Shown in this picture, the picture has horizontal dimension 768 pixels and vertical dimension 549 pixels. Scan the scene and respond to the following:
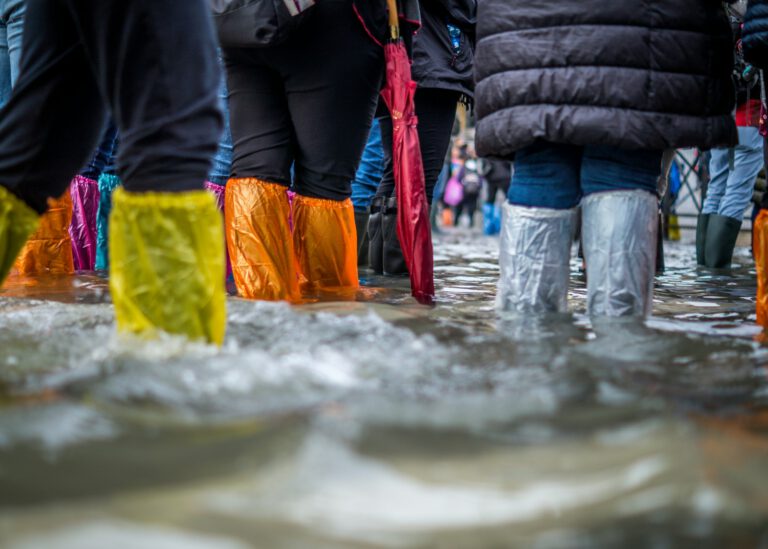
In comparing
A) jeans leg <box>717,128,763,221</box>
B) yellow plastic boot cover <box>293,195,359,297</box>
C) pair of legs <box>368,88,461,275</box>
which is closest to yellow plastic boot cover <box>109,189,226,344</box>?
yellow plastic boot cover <box>293,195,359,297</box>

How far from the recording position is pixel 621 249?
6.31 feet

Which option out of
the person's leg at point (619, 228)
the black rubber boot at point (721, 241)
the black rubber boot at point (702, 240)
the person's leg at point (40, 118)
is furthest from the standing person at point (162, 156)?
the black rubber boot at point (702, 240)

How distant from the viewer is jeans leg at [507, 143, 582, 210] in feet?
6.70

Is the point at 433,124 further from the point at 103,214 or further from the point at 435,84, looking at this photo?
the point at 103,214

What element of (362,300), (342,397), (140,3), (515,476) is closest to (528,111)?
(362,300)

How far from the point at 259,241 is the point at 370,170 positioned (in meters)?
1.61

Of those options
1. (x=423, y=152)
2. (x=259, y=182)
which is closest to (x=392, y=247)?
(x=423, y=152)

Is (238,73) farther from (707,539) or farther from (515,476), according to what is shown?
(707,539)

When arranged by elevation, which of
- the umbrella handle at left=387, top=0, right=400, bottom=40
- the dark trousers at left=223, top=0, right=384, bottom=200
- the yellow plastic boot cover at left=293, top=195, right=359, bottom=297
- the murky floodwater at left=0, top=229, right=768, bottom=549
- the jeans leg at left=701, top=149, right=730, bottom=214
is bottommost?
the murky floodwater at left=0, top=229, right=768, bottom=549

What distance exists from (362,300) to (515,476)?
62.2 inches

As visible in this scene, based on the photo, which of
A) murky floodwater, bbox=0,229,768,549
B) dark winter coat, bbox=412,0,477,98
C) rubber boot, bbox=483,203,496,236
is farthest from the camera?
rubber boot, bbox=483,203,496,236

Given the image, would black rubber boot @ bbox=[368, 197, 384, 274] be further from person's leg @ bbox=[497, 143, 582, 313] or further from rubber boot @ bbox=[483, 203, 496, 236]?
rubber boot @ bbox=[483, 203, 496, 236]

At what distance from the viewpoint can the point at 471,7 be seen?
3.41 m

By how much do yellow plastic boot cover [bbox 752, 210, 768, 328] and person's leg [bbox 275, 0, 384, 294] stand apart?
3.85 feet
